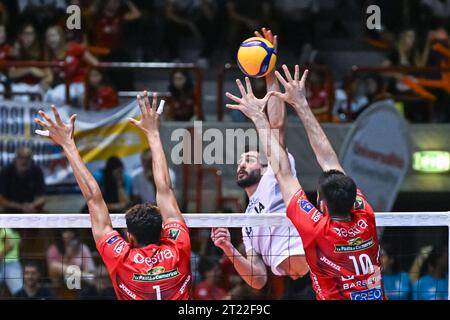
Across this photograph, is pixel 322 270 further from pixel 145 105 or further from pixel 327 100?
pixel 327 100

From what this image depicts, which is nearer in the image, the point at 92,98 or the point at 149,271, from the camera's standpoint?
the point at 149,271

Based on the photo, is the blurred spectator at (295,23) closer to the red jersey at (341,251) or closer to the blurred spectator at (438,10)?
the blurred spectator at (438,10)

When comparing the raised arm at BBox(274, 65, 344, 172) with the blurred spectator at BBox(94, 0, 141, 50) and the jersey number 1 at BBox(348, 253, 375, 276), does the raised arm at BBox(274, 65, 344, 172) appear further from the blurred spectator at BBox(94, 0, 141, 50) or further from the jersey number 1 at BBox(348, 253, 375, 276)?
the blurred spectator at BBox(94, 0, 141, 50)

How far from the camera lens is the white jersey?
942 centimetres

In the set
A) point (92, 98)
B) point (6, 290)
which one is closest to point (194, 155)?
point (92, 98)

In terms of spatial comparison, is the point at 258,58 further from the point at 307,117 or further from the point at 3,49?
the point at 3,49

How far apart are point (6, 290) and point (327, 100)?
5331 mm

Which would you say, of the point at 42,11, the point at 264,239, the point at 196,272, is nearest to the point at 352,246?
the point at 264,239

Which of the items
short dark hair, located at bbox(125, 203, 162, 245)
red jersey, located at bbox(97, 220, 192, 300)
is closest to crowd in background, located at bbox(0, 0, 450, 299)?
red jersey, located at bbox(97, 220, 192, 300)

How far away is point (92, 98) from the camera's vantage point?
1485 cm

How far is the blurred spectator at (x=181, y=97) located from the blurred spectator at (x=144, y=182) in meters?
1.12

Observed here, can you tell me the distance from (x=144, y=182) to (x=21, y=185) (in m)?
1.63

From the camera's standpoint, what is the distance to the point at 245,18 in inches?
703

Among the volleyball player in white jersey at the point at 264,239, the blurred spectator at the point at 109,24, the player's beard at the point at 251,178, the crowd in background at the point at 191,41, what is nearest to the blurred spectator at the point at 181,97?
the crowd in background at the point at 191,41
